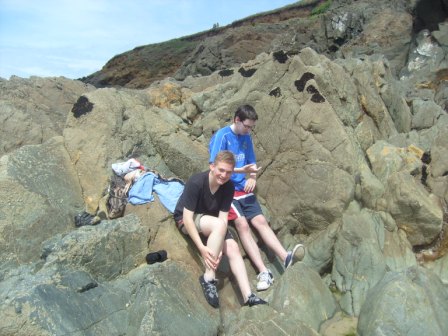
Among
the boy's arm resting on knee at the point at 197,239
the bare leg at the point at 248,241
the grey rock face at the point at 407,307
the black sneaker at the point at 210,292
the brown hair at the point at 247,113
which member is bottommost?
the grey rock face at the point at 407,307

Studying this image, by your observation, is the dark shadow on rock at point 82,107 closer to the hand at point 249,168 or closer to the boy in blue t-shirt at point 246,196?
the boy in blue t-shirt at point 246,196

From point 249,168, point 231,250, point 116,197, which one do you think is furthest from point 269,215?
point 116,197

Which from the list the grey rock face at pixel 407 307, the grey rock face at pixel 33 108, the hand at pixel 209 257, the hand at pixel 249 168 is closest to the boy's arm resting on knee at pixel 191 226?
the hand at pixel 209 257

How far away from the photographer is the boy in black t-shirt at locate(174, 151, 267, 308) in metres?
7.95

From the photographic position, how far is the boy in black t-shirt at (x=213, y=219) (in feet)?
26.1

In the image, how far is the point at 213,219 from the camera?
8203 mm

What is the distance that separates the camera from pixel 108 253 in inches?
326

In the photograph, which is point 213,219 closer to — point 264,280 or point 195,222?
point 195,222

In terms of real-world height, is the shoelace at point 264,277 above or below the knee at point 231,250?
below

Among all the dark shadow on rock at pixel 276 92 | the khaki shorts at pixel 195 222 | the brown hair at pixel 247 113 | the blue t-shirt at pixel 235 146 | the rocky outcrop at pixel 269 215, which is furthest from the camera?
the dark shadow on rock at pixel 276 92

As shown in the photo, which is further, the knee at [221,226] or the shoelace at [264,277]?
the shoelace at [264,277]

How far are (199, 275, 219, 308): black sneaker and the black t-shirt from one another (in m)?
1.14

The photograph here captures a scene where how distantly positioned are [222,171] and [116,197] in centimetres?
256

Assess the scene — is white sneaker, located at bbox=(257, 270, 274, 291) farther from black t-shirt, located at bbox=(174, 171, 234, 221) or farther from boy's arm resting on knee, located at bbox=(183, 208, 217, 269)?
black t-shirt, located at bbox=(174, 171, 234, 221)
